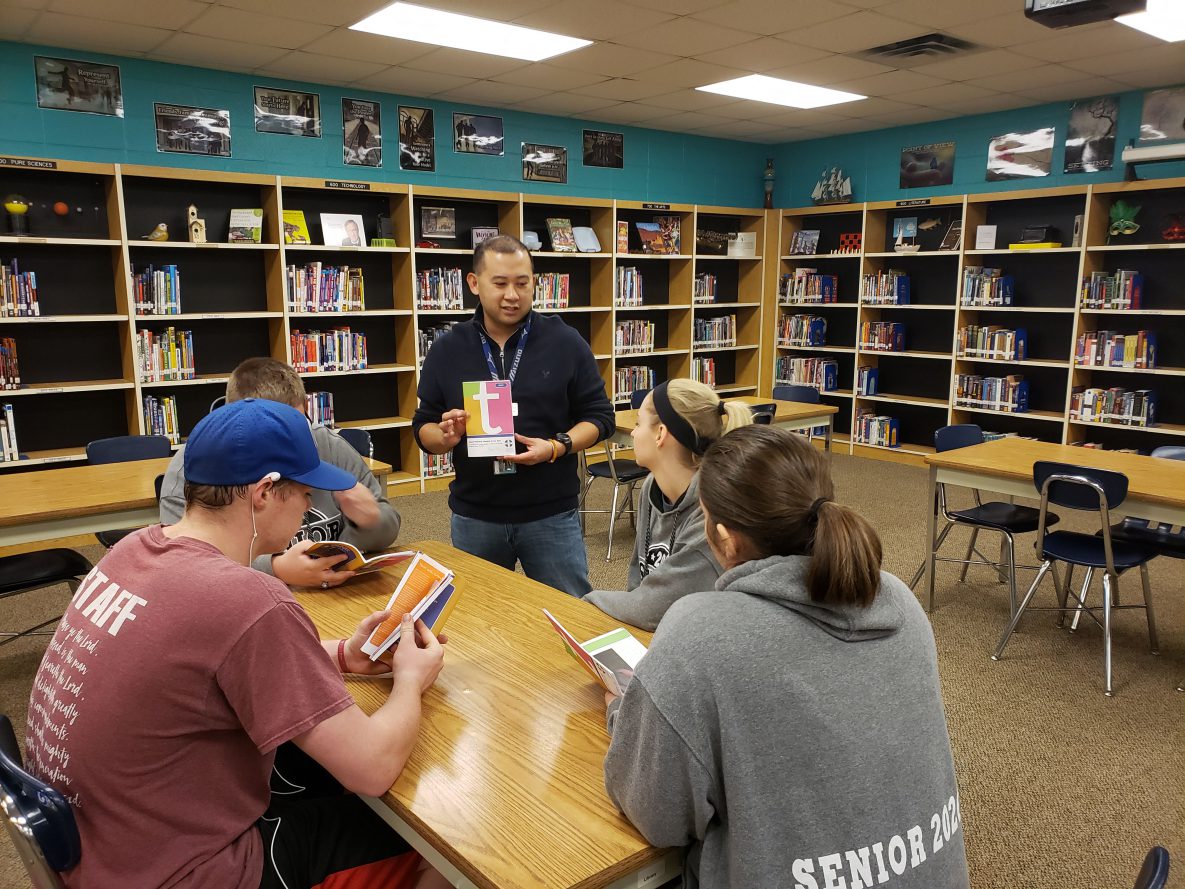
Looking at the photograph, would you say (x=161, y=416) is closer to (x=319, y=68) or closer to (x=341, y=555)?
(x=319, y=68)

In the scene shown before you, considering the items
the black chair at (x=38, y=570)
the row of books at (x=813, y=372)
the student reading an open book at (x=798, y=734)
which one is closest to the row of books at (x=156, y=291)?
the black chair at (x=38, y=570)

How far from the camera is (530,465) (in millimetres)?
2678

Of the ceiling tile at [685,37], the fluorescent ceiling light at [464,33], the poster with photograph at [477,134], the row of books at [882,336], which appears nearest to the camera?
the fluorescent ceiling light at [464,33]

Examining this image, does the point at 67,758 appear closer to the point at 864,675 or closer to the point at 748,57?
the point at 864,675

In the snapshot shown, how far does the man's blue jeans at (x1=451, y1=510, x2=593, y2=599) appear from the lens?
2.69 metres

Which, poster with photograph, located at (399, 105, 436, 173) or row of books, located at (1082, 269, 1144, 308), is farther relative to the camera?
poster with photograph, located at (399, 105, 436, 173)

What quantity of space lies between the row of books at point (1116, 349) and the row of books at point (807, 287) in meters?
2.35

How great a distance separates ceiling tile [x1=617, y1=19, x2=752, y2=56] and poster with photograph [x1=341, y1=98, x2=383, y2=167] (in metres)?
2.24

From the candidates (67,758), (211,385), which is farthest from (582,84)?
(67,758)

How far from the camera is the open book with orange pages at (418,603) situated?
5.36 feet

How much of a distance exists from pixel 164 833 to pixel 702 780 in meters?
0.74

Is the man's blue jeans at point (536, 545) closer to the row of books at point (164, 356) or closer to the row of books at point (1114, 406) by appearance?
the row of books at point (164, 356)

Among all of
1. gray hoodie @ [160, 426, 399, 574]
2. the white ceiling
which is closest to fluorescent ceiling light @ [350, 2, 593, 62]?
the white ceiling

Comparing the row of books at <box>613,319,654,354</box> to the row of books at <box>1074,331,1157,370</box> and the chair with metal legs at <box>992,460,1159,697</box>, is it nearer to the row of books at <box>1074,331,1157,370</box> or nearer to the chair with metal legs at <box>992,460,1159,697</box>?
the row of books at <box>1074,331,1157,370</box>
